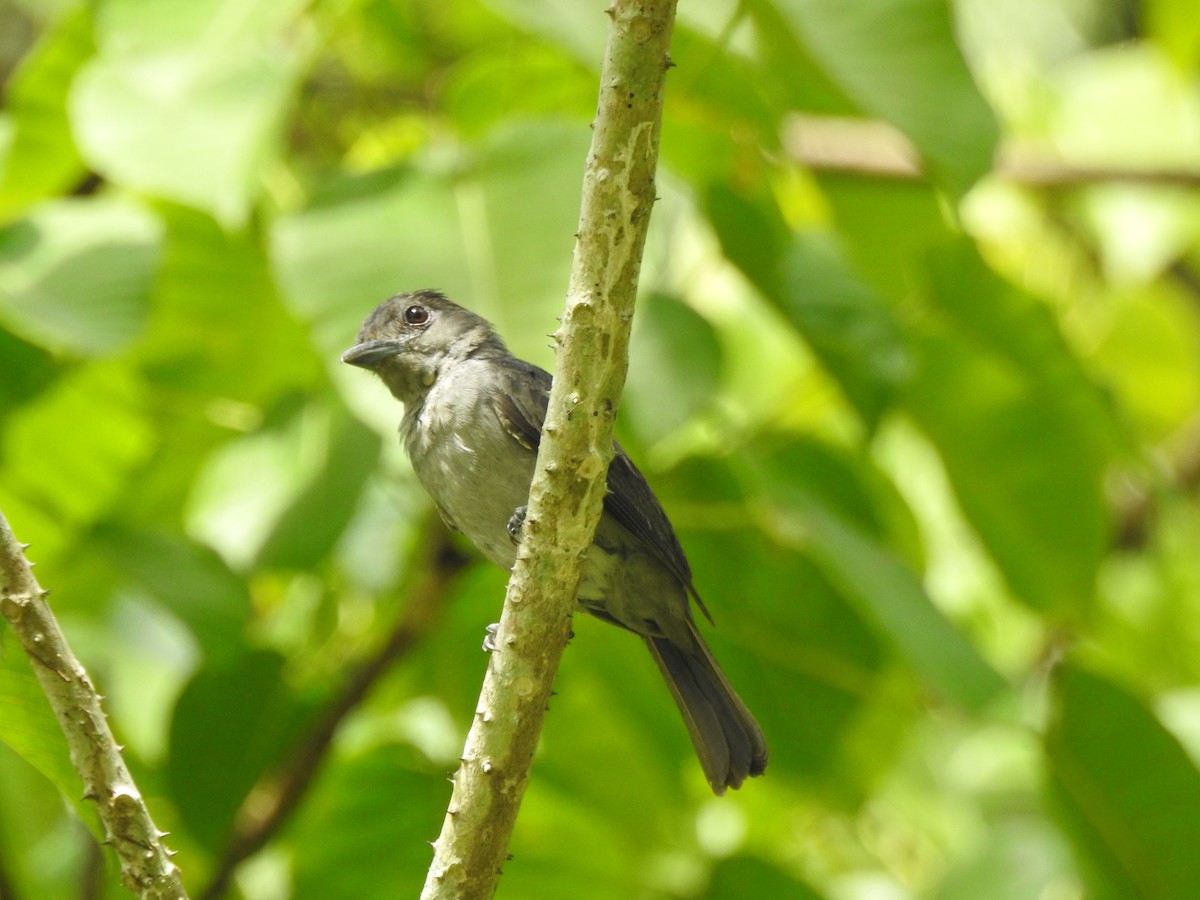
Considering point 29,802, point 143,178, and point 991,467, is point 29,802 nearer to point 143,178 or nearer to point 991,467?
point 143,178

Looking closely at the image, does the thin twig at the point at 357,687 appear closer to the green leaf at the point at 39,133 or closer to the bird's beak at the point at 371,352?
the bird's beak at the point at 371,352

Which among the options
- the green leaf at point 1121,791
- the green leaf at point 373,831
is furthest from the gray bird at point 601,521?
the green leaf at point 1121,791

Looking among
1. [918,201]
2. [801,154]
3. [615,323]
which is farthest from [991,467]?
[615,323]

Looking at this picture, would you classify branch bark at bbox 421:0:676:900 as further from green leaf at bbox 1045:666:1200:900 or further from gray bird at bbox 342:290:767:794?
green leaf at bbox 1045:666:1200:900

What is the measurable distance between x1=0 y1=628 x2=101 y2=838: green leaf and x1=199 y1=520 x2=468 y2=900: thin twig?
1.79m

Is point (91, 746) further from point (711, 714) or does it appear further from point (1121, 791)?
point (1121, 791)

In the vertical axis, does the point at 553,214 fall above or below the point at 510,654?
above

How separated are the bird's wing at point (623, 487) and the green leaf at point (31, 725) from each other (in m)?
1.19

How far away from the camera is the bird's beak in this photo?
3.24 meters

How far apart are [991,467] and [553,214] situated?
1.51m

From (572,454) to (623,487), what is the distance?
34.8 inches

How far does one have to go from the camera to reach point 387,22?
4.50 metres

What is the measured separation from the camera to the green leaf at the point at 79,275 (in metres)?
3.13

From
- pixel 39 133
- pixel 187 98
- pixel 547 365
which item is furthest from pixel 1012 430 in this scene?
pixel 39 133
